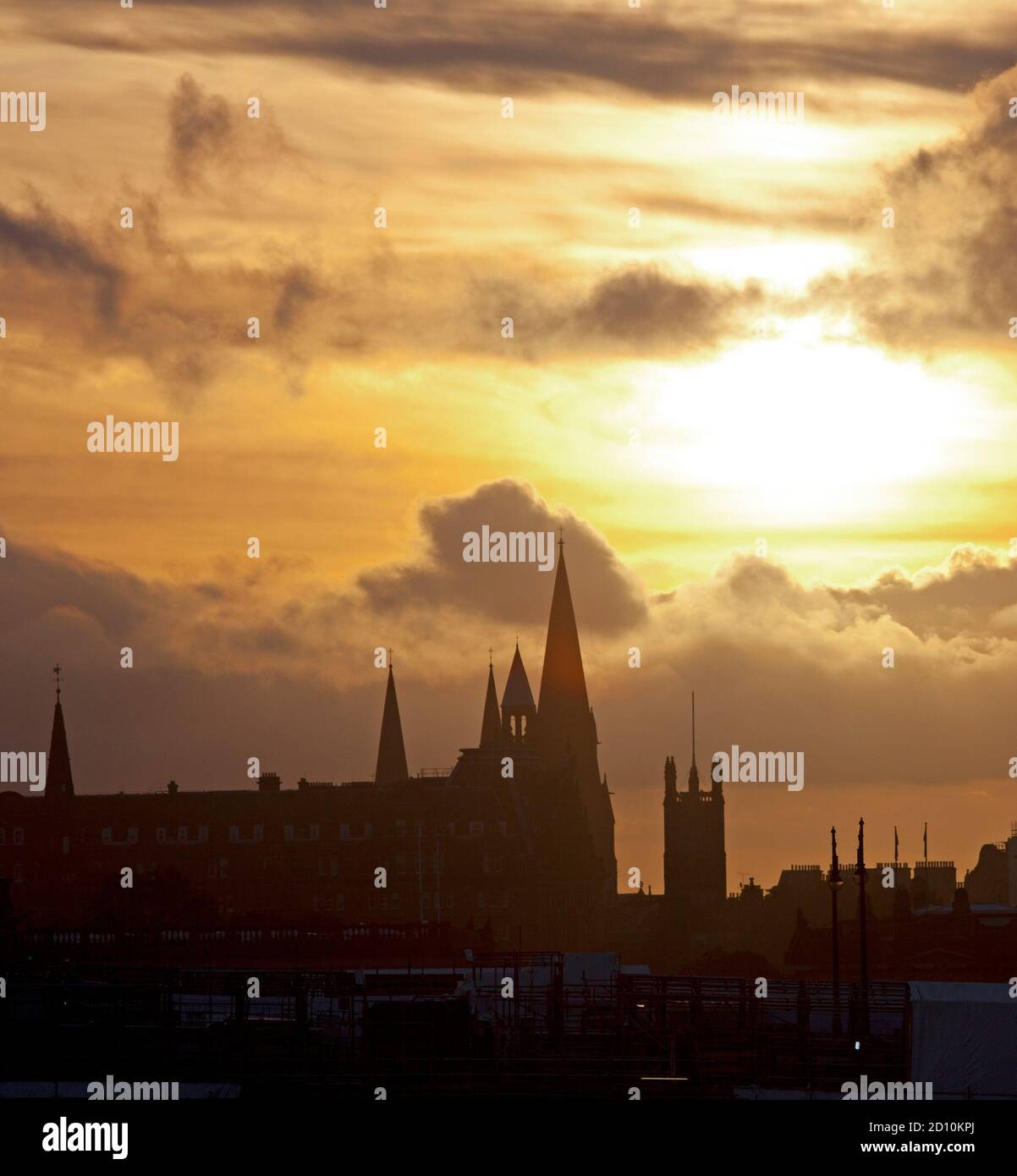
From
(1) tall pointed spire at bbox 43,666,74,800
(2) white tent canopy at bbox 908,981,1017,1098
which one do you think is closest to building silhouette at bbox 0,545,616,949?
(1) tall pointed spire at bbox 43,666,74,800

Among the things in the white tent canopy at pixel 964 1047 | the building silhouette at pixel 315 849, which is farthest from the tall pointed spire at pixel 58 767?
the white tent canopy at pixel 964 1047

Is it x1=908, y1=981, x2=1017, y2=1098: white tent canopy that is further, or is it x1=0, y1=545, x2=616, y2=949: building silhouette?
x1=0, y1=545, x2=616, y2=949: building silhouette

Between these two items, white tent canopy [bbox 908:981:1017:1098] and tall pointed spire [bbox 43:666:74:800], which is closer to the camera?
white tent canopy [bbox 908:981:1017:1098]

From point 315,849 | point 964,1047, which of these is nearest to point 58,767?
point 315,849

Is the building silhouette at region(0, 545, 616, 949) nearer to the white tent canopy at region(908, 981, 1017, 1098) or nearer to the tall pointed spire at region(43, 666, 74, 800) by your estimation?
the tall pointed spire at region(43, 666, 74, 800)

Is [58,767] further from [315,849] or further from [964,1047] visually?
[964,1047]

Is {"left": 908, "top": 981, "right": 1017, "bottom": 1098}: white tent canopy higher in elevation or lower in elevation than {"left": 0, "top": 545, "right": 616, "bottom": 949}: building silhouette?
lower

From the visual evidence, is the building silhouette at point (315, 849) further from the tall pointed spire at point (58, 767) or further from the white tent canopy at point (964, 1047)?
the white tent canopy at point (964, 1047)

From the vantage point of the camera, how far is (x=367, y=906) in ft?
559

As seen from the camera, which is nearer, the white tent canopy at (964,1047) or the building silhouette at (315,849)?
the white tent canopy at (964,1047)

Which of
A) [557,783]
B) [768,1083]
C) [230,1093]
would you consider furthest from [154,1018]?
[557,783]

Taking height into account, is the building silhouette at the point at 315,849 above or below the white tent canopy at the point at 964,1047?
above
